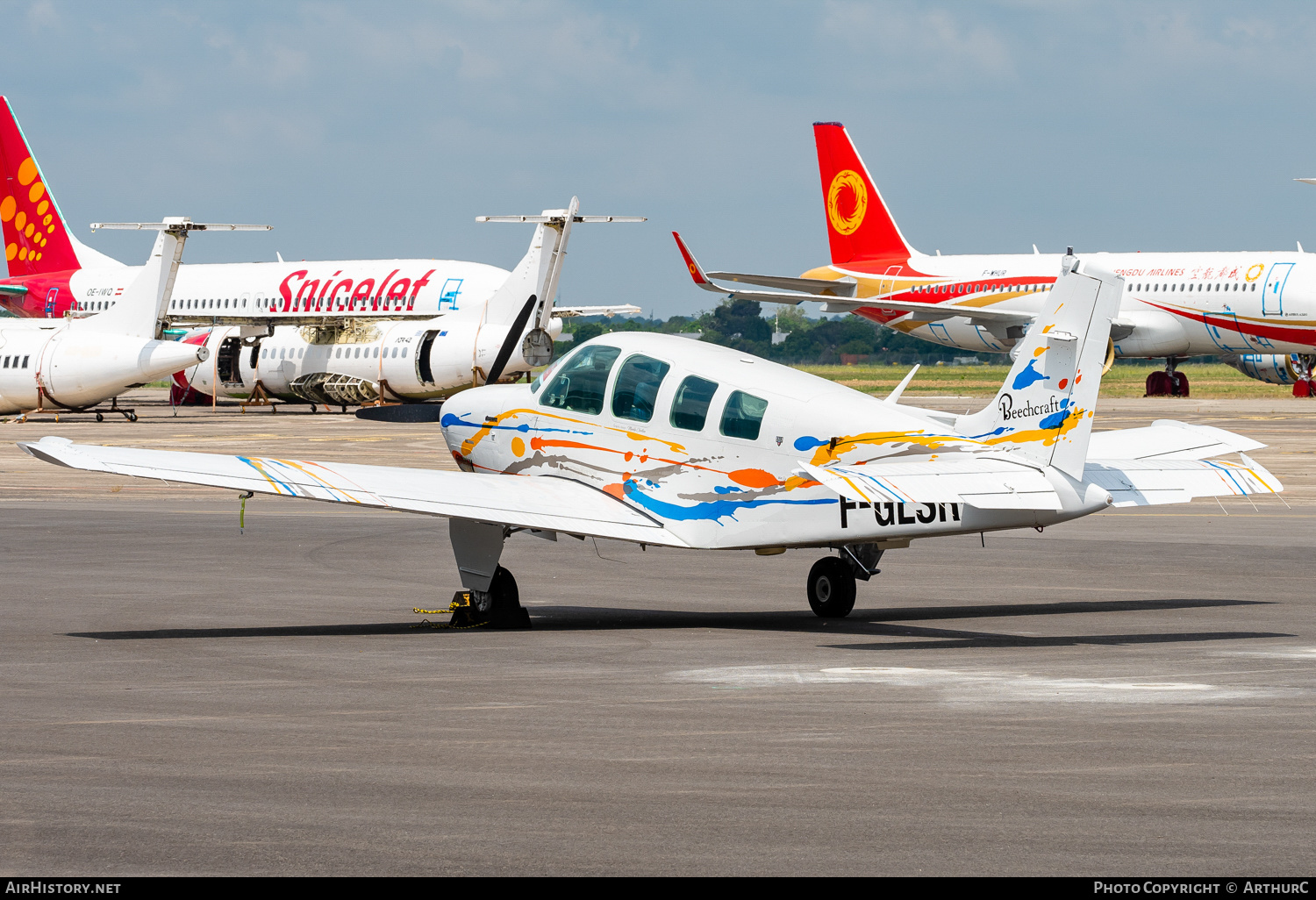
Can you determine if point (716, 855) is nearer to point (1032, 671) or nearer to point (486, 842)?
point (486, 842)

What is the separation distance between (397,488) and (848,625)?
169 inches

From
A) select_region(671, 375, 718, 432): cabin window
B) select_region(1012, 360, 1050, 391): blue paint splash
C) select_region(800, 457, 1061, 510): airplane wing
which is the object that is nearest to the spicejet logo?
select_region(671, 375, 718, 432): cabin window

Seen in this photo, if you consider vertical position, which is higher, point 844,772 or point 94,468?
point 94,468

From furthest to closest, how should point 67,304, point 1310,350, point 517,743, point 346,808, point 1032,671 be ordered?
point 67,304 < point 1310,350 < point 1032,671 < point 517,743 < point 346,808

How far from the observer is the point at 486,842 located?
7.60m

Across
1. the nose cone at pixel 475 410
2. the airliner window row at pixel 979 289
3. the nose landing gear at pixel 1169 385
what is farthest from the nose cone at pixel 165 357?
the nose landing gear at pixel 1169 385

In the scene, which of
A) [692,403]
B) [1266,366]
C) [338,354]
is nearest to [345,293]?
[338,354]

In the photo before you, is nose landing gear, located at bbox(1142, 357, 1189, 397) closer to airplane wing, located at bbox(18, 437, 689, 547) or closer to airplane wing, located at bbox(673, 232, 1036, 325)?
airplane wing, located at bbox(673, 232, 1036, 325)

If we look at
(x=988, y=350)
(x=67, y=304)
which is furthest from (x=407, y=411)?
(x=67, y=304)

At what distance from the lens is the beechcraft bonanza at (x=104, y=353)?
176 feet

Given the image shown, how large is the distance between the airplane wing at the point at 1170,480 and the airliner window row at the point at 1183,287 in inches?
1973

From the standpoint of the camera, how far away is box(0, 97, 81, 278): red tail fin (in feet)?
249

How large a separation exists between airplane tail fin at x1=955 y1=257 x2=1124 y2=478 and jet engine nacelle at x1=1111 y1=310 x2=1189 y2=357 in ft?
172

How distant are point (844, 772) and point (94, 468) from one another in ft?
24.3
